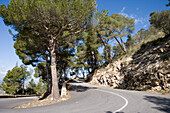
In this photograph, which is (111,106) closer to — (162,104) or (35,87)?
(162,104)

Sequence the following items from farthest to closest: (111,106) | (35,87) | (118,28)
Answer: (35,87) < (118,28) < (111,106)

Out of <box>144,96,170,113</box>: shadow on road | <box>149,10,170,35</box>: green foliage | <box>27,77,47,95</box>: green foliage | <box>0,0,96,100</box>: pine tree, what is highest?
<box>149,10,170,35</box>: green foliage

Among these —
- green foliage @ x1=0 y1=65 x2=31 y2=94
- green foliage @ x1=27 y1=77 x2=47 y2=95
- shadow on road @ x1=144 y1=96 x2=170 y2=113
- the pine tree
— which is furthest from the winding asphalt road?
green foliage @ x1=27 y1=77 x2=47 y2=95

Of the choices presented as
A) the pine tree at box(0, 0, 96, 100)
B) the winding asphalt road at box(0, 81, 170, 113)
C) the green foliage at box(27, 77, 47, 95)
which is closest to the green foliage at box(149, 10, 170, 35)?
the pine tree at box(0, 0, 96, 100)

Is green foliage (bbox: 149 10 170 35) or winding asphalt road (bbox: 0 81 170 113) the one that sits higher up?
green foliage (bbox: 149 10 170 35)

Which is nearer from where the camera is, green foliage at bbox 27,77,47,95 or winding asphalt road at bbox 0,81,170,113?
winding asphalt road at bbox 0,81,170,113

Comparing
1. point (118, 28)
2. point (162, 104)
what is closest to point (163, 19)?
point (118, 28)

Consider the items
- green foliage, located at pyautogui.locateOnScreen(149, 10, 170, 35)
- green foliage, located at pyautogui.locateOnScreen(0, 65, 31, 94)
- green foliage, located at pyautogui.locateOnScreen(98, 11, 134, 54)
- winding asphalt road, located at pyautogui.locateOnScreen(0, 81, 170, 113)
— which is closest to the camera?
winding asphalt road, located at pyautogui.locateOnScreen(0, 81, 170, 113)

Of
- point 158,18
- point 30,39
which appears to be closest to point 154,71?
point 158,18

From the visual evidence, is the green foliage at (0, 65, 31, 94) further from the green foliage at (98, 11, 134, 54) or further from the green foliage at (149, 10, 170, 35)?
the green foliage at (149, 10, 170, 35)

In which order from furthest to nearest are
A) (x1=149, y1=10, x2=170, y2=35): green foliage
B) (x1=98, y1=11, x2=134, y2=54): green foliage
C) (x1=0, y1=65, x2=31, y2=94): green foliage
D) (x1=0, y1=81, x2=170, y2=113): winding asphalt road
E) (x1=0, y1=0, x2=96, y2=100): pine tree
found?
(x1=0, y1=65, x2=31, y2=94): green foliage, (x1=98, y1=11, x2=134, y2=54): green foliage, (x1=149, y1=10, x2=170, y2=35): green foliage, (x1=0, y1=0, x2=96, y2=100): pine tree, (x1=0, y1=81, x2=170, y2=113): winding asphalt road

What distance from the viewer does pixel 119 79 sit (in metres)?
15.7

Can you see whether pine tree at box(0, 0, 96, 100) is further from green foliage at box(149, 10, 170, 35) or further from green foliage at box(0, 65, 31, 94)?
green foliage at box(0, 65, 31, 94)

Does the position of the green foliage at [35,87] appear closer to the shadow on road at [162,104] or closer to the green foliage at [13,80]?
the green foliage at [13,80]
